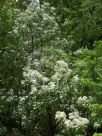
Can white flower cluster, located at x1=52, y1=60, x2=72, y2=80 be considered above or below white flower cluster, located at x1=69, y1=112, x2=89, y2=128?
above

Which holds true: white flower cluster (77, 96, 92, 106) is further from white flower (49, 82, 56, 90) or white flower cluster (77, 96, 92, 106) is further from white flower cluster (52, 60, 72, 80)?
white flower cluster (52, 60, 72, 80)

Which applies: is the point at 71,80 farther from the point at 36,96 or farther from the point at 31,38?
the point at 31,38

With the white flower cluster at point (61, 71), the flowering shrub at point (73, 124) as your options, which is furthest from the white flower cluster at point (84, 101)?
the white flower cluster at point (61, 71)

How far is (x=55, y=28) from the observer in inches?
474

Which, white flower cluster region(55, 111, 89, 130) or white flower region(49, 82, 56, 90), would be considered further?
white flower region(49, 82, 56, 90)

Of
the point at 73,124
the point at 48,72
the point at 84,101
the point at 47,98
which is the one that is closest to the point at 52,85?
the point at 47,98

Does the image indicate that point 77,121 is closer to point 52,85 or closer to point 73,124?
point 73,124

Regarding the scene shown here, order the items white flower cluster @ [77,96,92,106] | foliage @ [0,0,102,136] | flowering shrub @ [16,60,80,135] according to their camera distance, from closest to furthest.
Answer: foliage @ [0,0,102,136]
white flower cluster @ [77,96,92,106]
flowering shrub @ [16,60,80,135]

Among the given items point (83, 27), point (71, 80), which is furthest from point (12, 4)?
point (71, 80)

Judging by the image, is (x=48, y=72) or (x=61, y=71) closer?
(x=61, y=71)

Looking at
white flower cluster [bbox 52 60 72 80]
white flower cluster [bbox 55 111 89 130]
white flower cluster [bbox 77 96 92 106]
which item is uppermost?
white flower cluster [bbox 52 60 72 80]

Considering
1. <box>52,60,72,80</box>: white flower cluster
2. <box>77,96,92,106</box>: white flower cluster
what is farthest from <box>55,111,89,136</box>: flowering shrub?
<box>52,60,72,80</box>: white flower cluster

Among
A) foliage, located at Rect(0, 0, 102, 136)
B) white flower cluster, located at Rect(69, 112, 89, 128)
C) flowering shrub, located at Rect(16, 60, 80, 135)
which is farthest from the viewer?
flowering shrub, located at Rect(16, 60, 80, 135)

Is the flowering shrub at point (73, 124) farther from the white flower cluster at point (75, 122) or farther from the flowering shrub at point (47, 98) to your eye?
the flowering shrub at point (47, 98)
